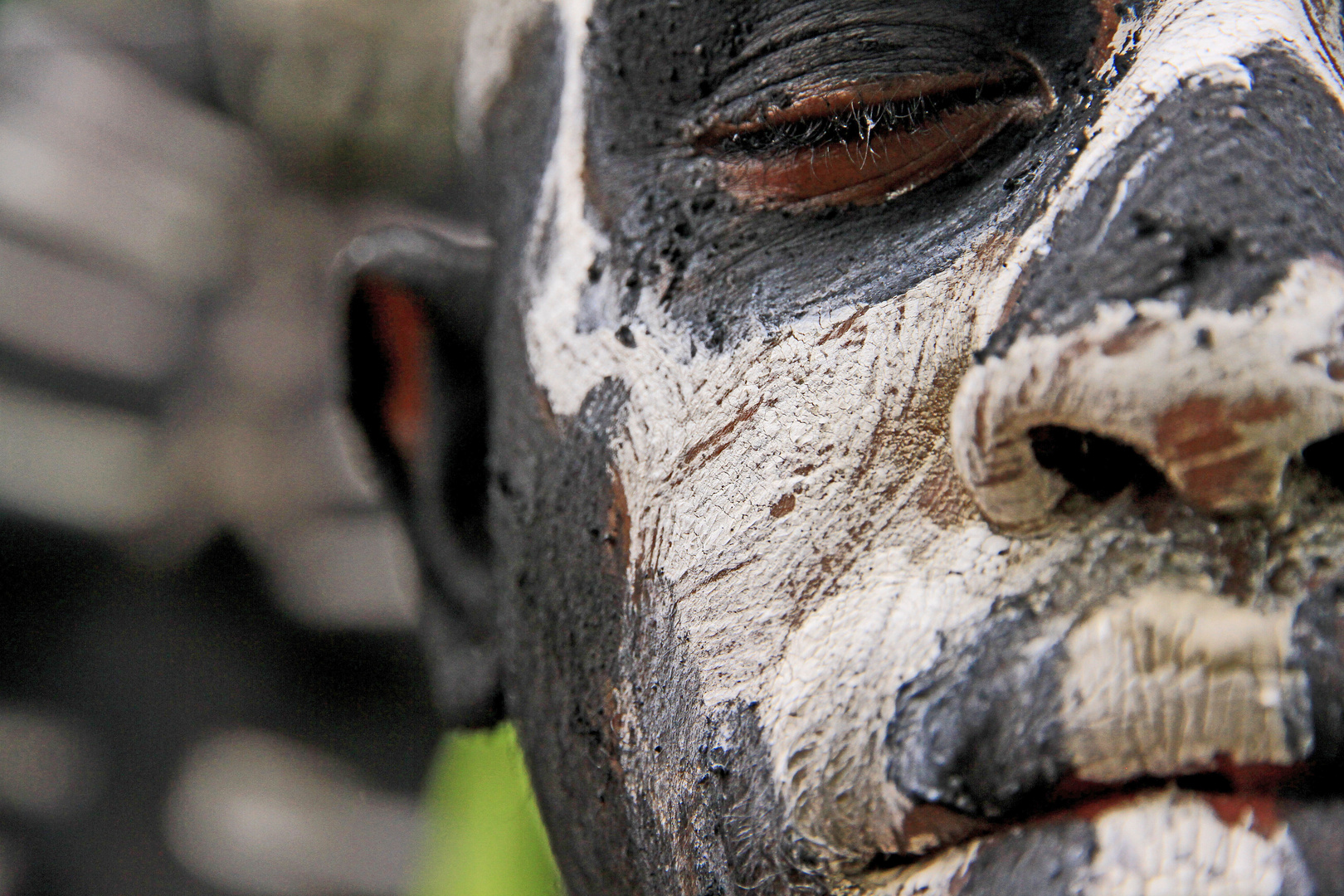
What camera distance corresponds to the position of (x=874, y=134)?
0.87 metres

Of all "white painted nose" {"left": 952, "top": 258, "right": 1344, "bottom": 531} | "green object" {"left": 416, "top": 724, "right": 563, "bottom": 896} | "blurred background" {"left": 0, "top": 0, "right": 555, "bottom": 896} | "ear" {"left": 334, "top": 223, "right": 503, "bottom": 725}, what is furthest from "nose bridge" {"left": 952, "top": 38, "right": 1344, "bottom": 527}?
"blurred background" {"left": 0, "top": 0, "right": 555, "bottom": 896}

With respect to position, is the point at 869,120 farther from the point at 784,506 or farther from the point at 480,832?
the point at 480,832

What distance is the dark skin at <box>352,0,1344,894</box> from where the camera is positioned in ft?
2.03

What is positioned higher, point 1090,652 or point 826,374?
point 826,374

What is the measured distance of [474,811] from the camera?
218cm

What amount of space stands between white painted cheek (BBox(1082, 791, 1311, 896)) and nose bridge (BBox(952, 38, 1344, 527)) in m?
0.16

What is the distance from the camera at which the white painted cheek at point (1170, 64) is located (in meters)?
0.73

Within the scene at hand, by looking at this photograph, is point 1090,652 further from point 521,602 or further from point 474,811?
point 474,811

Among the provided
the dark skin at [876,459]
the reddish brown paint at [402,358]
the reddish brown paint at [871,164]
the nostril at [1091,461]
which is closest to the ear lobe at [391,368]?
the reddish brown paint at [402,358]

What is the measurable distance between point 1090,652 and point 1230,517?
10 cm

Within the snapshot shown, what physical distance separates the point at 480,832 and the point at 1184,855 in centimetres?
172

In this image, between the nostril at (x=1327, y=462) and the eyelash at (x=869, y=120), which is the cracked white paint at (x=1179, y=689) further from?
the eyelash at (x=869, y=120)

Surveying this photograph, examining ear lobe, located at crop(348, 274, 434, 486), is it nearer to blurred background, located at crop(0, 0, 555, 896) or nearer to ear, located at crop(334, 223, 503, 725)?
ear, located at crop(334, 223, 503, 725)

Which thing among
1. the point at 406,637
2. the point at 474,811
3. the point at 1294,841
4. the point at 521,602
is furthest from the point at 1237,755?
the point at 406,637
